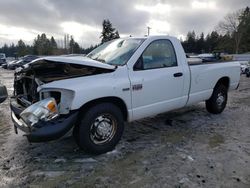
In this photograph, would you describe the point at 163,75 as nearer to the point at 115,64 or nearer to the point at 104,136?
the point at 115,64

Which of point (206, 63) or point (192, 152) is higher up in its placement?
point (206, 63)

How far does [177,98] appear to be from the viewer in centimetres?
503

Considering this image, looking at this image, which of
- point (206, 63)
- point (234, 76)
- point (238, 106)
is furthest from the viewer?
point (238, 106)

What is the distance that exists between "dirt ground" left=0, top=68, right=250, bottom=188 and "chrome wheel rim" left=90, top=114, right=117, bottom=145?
260 mm

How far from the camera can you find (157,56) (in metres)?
A: 4.73

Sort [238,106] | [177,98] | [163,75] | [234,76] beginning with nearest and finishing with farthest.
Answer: [163,75]
[177,98]
[234,76]
[238,106]

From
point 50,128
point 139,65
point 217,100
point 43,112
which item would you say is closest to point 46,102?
point 43,112

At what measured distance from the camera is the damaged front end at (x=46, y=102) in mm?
3477

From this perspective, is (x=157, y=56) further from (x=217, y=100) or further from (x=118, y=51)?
(x=217, y=100)

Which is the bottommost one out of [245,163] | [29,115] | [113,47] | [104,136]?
[245,163]

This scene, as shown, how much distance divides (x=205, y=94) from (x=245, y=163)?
2274 millimetres

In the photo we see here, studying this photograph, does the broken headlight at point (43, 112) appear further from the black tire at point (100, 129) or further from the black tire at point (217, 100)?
the black tire at point (217, 100)

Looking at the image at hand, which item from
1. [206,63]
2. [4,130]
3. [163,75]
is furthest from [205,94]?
[4,130]

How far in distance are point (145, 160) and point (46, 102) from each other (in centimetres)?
165
